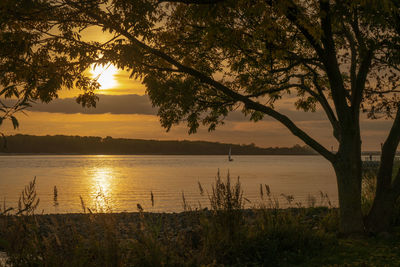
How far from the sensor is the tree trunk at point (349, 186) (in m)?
11.1

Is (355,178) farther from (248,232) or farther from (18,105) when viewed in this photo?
(18,105)

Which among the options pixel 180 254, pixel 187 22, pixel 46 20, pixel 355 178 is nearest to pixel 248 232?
pixel 180 254

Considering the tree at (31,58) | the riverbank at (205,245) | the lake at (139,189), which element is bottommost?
the lake at (139,189)

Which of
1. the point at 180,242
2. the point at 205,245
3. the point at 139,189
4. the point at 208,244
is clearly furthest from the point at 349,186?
the point at 139,189

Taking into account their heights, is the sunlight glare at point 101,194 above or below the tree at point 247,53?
below

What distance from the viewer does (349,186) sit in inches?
436

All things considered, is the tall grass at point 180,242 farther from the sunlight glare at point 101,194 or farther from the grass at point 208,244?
the sunlight glare at point 101,194

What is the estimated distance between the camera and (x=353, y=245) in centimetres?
1029

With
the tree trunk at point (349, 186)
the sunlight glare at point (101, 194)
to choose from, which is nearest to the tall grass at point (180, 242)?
the sunlight glare at point (101, 194)

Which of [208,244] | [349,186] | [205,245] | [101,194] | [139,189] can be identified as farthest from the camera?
[139,189]

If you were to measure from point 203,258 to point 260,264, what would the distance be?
4.30ft

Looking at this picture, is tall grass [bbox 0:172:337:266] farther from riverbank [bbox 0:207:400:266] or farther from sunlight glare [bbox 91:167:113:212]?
sunlight glare [bbox 91:167:113:212]

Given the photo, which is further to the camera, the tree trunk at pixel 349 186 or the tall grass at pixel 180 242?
the tree trunk at pixel 349 186

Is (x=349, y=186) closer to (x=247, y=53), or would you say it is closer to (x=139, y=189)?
(x=247, y=53)
